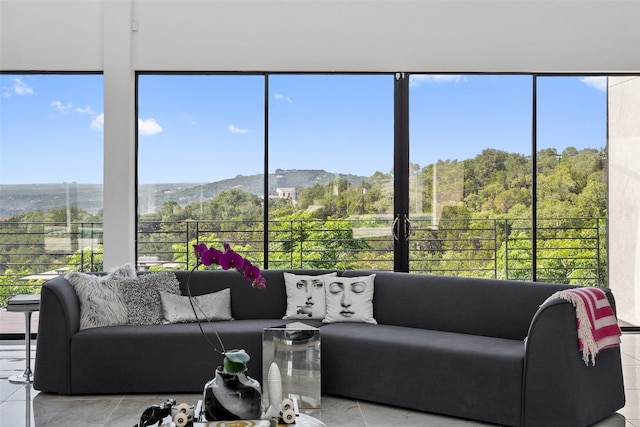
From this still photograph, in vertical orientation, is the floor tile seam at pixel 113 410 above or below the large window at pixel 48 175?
below

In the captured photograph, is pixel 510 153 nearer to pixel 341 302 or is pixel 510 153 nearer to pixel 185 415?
pixel 341 302

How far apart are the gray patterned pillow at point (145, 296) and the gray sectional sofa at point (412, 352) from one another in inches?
5.2

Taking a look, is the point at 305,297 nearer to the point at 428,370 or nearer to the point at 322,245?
the point at 428,370

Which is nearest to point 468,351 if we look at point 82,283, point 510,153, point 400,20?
point 82,283

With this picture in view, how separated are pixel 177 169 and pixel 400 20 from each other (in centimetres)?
254

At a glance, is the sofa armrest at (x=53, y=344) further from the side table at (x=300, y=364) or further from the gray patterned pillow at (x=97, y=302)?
the side table at (x=300, y=364)

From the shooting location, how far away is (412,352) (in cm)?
450

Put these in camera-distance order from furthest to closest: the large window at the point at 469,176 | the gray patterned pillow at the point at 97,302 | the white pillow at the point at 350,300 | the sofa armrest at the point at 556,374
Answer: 1. the large window at the point at 469,176
2. the white pillow at the point at 350,300
3. the gray patterned pillow at the point at 97,302
4. the sofa armrest at the point at 556,374

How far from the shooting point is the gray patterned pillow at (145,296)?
519 cm

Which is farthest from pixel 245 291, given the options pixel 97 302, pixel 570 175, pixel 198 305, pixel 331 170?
pixel 570 175

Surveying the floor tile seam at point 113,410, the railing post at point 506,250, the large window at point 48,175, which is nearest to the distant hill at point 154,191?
the large window at point 48,175

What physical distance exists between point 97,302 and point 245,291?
1111 mm

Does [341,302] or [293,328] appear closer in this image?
[293,328]

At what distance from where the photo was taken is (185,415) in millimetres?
3211
